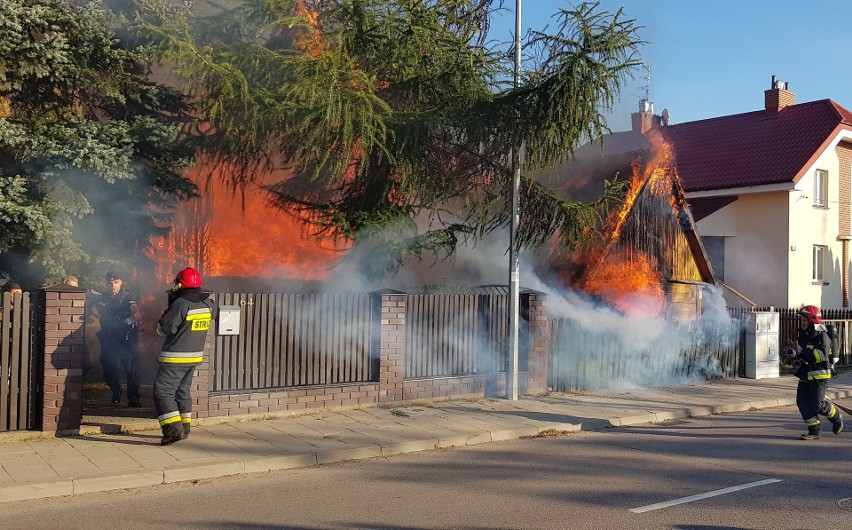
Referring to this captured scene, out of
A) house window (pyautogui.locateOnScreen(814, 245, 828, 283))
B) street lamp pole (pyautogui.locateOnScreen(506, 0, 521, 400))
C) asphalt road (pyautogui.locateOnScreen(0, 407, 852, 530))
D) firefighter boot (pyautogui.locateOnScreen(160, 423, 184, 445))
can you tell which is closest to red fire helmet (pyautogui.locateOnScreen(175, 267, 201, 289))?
firefighter boot (pyautogui.locateOnScreen(160, 423, 184, 445))

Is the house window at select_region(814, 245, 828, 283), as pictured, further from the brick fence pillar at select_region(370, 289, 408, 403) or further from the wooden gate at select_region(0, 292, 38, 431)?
the wooden gate at select_region(0, 292, 38, 431)

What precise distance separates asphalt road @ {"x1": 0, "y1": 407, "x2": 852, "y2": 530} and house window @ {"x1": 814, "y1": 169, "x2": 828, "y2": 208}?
17.8 m

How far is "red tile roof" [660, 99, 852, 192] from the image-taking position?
2309 centimetres

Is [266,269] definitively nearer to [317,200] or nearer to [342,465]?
[317,200]

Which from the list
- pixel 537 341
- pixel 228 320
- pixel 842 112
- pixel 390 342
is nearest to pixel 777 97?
pixel 842 112

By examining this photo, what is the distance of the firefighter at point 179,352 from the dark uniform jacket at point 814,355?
275 inches

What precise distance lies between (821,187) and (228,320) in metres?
21.6

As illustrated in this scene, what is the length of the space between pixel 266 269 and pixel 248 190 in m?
1.59

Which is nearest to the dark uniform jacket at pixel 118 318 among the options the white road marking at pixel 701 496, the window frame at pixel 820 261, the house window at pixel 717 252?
the white road marking at pixel 701 496

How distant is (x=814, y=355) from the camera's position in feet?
31.0

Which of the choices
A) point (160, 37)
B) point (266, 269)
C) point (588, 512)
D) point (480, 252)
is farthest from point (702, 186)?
point (588, 512)

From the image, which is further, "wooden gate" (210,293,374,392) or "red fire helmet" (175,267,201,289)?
"wooden gate" (210,293,374,392)

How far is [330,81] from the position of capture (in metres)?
10.8

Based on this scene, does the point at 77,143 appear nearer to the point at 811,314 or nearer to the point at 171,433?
the point at 171,433
